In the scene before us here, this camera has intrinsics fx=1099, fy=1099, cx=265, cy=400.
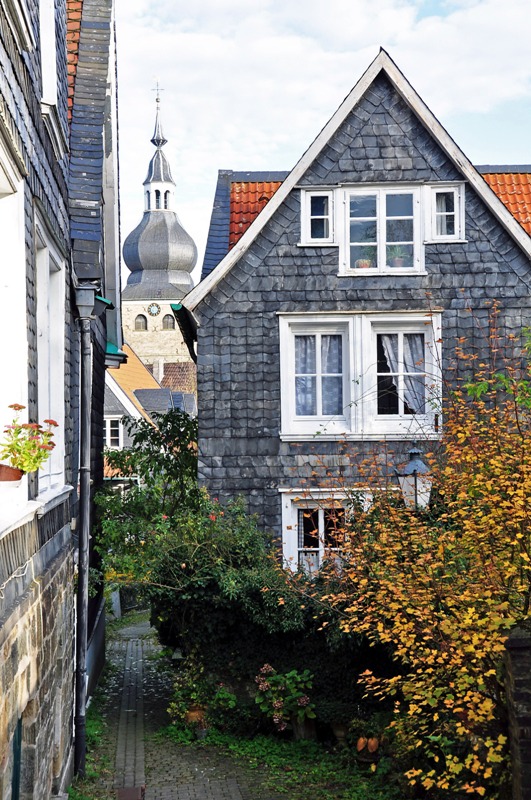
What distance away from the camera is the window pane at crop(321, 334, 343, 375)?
55.5 feet

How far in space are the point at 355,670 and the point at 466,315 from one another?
5921 millimetres

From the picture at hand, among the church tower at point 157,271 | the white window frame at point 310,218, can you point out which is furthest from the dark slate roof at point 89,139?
the church tower at point 157,271

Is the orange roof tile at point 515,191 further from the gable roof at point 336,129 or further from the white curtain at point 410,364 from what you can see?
the white curtain at point 410,364

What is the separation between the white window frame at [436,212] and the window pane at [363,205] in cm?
82

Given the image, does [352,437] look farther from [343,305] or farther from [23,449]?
[23,449]

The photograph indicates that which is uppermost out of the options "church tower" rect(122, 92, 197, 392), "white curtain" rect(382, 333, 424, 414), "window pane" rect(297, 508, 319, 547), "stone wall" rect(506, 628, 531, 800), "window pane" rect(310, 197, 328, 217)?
"church tower" rect(122, 92, 197, 392)

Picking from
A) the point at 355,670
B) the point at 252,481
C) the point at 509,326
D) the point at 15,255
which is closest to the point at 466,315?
the point at 509,326

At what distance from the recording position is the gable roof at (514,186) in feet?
58.9

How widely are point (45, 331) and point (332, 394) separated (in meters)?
8.39

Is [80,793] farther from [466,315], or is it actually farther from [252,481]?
[466,315]

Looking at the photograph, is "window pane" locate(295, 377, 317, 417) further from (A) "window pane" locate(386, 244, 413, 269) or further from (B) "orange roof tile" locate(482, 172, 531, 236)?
(B) "orange roof tile" locate(482, 172, 531, 236)

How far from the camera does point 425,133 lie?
1678cm

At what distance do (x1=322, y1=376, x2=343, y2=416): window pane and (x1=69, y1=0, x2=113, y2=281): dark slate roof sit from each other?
5.57 meters

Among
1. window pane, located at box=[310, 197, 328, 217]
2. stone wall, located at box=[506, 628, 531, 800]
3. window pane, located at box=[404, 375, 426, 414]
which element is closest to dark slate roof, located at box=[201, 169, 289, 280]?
window pane, located at box=[310, 197, 328, 217]
